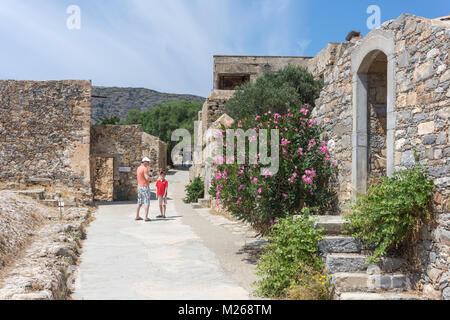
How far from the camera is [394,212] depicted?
4555 millimetres

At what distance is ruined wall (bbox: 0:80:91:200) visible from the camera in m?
14.3

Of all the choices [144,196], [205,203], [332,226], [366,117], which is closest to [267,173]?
[332,226]

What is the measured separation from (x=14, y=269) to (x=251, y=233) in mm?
5145

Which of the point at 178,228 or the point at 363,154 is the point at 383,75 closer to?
the point at 363,154

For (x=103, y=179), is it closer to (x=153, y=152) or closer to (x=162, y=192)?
(x=153, y=152)

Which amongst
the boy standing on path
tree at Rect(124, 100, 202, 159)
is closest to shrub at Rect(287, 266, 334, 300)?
the boy standing on path

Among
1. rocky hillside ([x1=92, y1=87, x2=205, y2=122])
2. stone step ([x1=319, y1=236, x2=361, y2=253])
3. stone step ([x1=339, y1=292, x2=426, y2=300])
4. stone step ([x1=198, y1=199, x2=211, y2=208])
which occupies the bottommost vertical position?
stone step ([x1=198, y1=199, x2=211, y2=208])

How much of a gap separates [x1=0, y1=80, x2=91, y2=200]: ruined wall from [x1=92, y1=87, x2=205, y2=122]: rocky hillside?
60.4 m

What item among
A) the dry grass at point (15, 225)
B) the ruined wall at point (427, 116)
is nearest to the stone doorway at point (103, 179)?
the dry grass at point (15, 225)

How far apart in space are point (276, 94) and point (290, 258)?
38.4ft

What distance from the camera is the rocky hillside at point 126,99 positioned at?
249 feet

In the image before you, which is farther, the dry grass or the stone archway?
the stone archway

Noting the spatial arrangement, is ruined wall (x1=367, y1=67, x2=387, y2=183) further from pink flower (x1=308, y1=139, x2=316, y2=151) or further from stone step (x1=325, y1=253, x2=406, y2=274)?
stone step (x1=325, y1=253, x2=406, y2=274)

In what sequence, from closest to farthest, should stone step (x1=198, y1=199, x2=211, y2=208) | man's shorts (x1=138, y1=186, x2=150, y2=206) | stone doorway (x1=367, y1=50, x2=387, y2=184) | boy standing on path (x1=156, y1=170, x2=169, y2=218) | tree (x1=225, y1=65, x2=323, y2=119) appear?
stone doorway (x1=367, y1=50, x2=387, y2=184), man's shorts (x1=138, y1=186, x2=150, y2=206), boy standing on path (x1=156, y1=170, x2=169, y2=218), stone step (x1=198, y1=199, x2=211, y2=208), tree (x1=225, y1=65, x2=323, y2=119)
